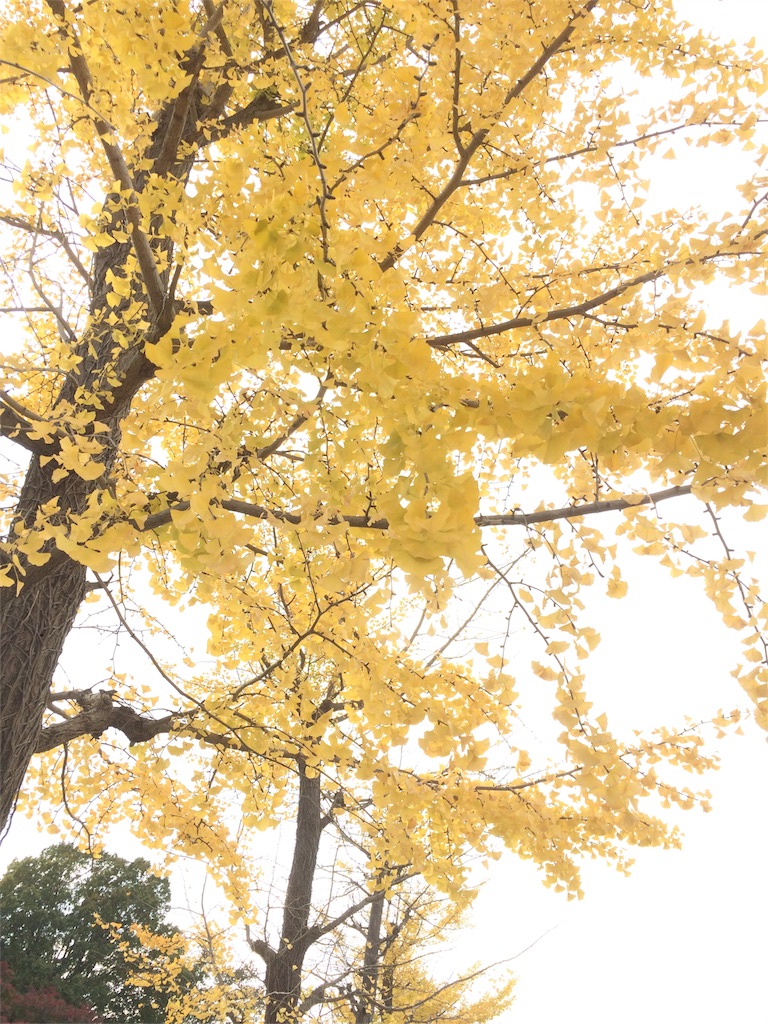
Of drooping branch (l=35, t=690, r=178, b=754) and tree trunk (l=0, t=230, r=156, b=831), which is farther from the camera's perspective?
drooping branch (l=35, t=690, r=178, b=754)

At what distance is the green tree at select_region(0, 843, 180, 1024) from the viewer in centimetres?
1168

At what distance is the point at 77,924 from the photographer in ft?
40.1

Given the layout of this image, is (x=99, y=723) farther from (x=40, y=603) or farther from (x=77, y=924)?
(x=77, y=924)

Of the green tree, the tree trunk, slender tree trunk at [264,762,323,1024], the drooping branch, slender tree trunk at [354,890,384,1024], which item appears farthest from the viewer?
the green tree

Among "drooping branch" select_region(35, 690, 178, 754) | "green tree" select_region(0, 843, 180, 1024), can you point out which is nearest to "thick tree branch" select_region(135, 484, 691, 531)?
"drooping branch" select_region(35, 690, 178, 754)

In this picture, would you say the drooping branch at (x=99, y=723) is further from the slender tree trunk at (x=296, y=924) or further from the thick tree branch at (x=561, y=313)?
the thick tree branch at (x=561, y=313)

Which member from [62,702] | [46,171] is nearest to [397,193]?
[46,171]

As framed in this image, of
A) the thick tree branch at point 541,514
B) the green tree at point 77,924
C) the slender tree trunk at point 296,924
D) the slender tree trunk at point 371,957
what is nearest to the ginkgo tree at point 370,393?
the thick tree branch at point 541,514

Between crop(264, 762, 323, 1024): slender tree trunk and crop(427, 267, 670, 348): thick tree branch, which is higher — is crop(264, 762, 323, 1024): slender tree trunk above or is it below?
below

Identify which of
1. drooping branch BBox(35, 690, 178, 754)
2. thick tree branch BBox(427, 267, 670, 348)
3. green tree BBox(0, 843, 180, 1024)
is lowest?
→ green tree BBox(0, 843, 180, 1024)

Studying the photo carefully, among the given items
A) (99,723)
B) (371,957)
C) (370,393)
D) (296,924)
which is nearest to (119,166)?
(370,393)

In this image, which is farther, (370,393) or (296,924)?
(296,924)

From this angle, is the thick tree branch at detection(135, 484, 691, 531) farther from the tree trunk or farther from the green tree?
the green tree

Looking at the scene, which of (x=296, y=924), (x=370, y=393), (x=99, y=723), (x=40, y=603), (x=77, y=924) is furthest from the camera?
(x=77, y=924)
